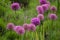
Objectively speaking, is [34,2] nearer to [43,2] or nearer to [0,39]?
[43,2]

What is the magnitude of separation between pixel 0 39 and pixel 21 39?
0.65 feet

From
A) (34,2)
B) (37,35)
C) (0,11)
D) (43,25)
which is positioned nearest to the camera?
(37,35)

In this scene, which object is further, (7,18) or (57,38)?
(7,18)

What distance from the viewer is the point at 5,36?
1.62 meters

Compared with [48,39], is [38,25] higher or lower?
higher

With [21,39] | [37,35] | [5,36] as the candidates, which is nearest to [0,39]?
[5,36]

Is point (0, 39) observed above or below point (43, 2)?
below

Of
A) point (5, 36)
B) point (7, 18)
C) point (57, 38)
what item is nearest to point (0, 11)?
point (7, 18)

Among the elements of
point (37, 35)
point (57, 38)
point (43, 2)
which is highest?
point (43, 2)

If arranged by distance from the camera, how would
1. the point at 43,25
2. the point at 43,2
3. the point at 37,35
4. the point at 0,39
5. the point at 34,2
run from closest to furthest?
the point at 37,35 < the point at 0,39 < the point at 43,25 < the point at 43,2 < the point at 34,2

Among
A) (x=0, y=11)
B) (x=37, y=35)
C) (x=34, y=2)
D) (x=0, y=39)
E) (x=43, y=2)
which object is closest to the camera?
(x=37, y=35)

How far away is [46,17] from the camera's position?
1.88 meters

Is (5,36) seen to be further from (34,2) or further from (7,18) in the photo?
(34,2)

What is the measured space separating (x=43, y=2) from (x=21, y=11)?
32 cm
